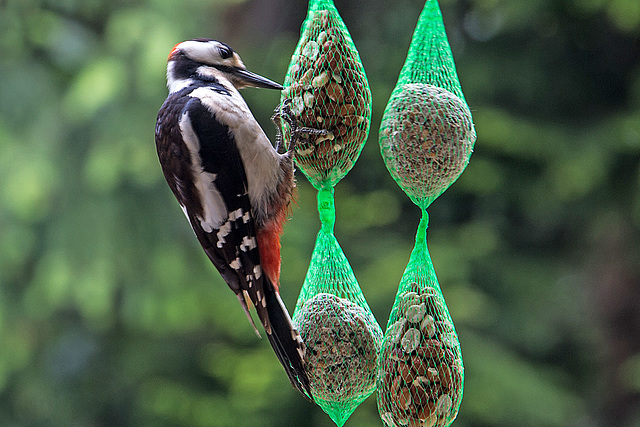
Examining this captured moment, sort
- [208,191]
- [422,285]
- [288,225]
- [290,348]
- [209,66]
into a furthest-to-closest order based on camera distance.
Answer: [288,225] → [209,66] → [208,191] → [422,285] → [290,348]

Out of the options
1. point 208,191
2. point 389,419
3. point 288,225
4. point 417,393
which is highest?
point 208,191

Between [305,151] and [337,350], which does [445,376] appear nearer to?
[337,350]

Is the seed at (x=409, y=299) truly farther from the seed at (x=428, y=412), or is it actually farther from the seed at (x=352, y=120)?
the seed at (x=352, y=120)

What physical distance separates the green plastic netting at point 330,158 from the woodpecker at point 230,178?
8cm

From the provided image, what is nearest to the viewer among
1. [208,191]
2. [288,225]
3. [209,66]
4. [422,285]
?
[422,285]

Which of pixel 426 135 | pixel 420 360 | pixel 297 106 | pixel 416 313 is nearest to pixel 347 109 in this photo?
pixel 297 106

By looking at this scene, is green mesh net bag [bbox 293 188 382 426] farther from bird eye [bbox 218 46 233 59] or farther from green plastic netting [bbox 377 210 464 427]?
bird eye [bbox 218 46 233 59]

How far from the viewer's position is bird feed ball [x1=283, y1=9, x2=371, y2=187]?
2.40m

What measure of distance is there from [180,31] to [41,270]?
1716 millimetres

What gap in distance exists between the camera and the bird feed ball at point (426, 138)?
2316mm

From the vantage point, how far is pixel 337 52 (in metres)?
2.42

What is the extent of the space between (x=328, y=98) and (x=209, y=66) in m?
0.49

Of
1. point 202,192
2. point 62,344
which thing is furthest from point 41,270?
point 202,192

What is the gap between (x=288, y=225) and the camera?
5.25 m
